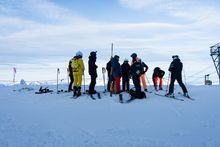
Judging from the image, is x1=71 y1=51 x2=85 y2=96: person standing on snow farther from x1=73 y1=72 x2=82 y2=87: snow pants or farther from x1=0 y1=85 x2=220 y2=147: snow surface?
x1=0 y1=85 x2=220 y2=147: snow surface

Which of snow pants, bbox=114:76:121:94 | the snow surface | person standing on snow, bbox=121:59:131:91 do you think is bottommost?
the snow surface

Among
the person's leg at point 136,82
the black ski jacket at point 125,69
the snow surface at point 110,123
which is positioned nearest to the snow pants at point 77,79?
the snow surface at point 110,123

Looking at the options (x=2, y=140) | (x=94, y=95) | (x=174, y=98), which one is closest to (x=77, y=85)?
(x=94, y=95)

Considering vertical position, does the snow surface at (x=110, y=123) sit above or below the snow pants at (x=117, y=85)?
below

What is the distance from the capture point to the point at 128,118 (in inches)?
506

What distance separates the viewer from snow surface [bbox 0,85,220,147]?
9.95 m

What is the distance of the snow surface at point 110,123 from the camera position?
32.6ft

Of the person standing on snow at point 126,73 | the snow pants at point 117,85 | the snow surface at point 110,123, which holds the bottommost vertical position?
the snow surface at point 110,123

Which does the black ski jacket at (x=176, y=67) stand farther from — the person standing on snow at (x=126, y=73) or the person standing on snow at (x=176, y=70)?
the person standing on snow at (x=126, y=73)

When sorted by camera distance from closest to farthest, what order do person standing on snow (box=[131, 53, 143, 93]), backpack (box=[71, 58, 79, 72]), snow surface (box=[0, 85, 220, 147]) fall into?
snow surface (box=[0, 85, 220, 147])
person standing on snow (box=[131, 53, 143, 93])
backpack (box=[71, 58, 79, 72])

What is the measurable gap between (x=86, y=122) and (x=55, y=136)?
2.09m

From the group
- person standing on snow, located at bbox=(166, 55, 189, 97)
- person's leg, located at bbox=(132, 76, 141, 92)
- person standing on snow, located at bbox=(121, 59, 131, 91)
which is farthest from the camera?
person standing on snow, located at bbox=(121, 59, 131, 91)

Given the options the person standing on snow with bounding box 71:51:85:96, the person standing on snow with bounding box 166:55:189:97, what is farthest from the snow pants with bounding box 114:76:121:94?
the person standing on snow with bounding box 166:55:189:97

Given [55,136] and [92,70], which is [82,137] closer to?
[55,136]
